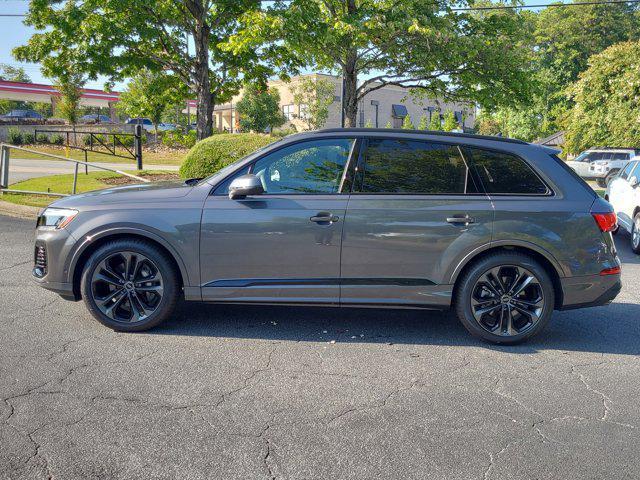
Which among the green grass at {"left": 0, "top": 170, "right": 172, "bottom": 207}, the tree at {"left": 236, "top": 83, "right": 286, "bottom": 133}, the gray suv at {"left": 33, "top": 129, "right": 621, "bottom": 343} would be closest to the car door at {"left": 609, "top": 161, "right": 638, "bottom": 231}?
the gray suv at {"left": 33, "top": 129, "right": 621, "bottom": 343}

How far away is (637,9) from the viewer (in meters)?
46.7

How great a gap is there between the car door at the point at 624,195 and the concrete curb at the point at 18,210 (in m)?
11.3

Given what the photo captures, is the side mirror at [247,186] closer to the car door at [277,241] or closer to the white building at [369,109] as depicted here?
the car door at [277,241]

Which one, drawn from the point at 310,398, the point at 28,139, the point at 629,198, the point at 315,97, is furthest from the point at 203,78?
the point at 315,97

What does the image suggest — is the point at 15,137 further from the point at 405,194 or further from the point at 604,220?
the point at 604,220

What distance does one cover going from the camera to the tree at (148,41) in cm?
1483

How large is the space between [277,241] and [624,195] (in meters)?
8.75

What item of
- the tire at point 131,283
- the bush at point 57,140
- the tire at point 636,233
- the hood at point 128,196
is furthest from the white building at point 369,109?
the tire at point 131,283

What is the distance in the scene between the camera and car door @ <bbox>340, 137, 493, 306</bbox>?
4488 mm

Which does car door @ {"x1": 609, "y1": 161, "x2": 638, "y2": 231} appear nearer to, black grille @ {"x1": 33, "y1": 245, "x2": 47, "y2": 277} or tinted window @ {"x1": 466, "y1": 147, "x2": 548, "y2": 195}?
tinted window @ {"x1": 466, "y1": 147, "x2": 548, "y2": 195}

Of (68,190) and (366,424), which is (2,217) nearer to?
(68,190)

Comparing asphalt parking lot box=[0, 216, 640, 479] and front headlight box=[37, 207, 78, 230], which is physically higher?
front headlight box=[37, 207, 78, 230]

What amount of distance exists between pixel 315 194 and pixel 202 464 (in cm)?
244

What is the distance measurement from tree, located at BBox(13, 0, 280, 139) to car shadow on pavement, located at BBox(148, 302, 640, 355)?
11210mm
